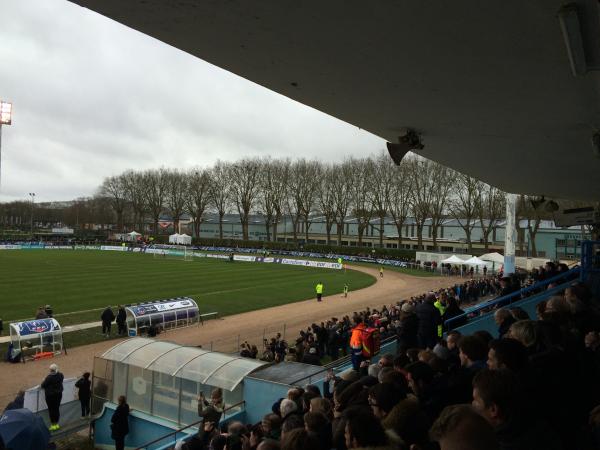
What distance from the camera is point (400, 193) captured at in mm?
63188

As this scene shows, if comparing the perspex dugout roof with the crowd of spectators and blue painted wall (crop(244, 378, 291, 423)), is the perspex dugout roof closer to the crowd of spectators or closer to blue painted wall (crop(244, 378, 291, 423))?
blue painted wall (crop(244, 378, 291, 423))

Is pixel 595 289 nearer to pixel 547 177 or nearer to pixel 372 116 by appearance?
pixel 547 177

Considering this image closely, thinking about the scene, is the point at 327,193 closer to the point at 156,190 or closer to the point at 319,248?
the point at 319,248

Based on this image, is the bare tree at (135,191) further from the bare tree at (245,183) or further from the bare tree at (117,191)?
the bare tree at (245,183)

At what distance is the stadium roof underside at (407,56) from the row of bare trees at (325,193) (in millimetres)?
51740

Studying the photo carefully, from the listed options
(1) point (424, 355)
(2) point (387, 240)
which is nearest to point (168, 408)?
(1) point (424, 355)

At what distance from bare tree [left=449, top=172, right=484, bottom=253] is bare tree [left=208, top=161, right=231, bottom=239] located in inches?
1536

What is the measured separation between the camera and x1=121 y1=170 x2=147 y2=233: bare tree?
92756 mm

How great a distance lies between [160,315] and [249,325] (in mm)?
4350

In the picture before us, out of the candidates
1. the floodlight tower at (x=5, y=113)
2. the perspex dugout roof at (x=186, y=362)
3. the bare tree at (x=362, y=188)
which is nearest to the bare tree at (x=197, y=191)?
the bare tree at (x=362, y=188)

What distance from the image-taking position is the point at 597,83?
4.86 metres

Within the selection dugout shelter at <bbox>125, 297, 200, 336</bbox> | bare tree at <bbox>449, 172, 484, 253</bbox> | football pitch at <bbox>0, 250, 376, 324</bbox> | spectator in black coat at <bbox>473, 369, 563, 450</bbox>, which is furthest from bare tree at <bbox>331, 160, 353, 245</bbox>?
spectator in black coat at <bbox>473, 369, 563, 450</bbox>

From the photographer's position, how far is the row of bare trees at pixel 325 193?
59.4 metres

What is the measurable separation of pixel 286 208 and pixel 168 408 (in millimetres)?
66157
